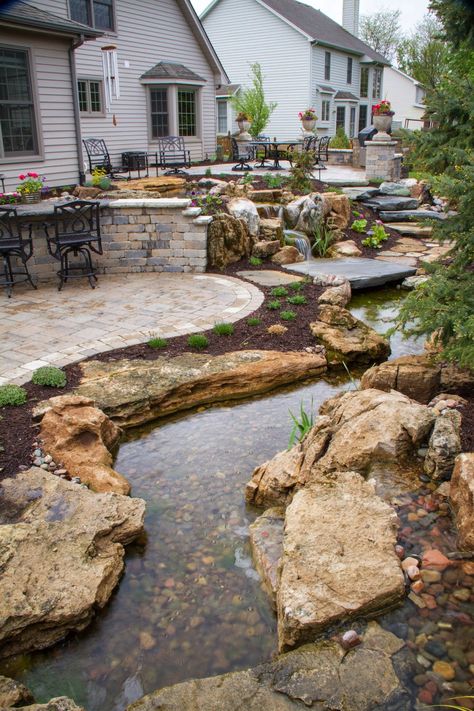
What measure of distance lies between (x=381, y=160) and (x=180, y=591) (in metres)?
15.8

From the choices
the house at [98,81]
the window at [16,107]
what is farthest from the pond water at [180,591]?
the window at [16,107]

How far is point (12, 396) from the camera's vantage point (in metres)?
4.83

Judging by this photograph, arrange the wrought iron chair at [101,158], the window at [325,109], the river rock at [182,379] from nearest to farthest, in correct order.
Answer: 1. the river rock at [182,379]
2. the wrought iron chair at [101,158]
3. the window at [325,109]

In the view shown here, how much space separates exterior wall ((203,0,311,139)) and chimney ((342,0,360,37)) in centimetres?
959

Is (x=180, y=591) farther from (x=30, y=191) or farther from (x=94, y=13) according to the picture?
(x=94, y=13)

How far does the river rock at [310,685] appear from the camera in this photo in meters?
2.25

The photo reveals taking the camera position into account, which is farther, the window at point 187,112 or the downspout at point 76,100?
the window at point 187,112

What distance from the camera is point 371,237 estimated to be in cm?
1158

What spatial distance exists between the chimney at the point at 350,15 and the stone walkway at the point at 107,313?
31493 mm

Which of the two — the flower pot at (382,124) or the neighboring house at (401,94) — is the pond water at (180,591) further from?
the neighboring house at (401,94)

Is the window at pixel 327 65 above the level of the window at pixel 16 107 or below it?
above

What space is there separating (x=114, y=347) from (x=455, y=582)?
4145 mm

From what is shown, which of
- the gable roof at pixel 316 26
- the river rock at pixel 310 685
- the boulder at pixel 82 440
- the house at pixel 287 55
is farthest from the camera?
the house at pixel 287 55

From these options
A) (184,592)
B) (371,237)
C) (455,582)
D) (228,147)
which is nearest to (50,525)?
(184,592)
